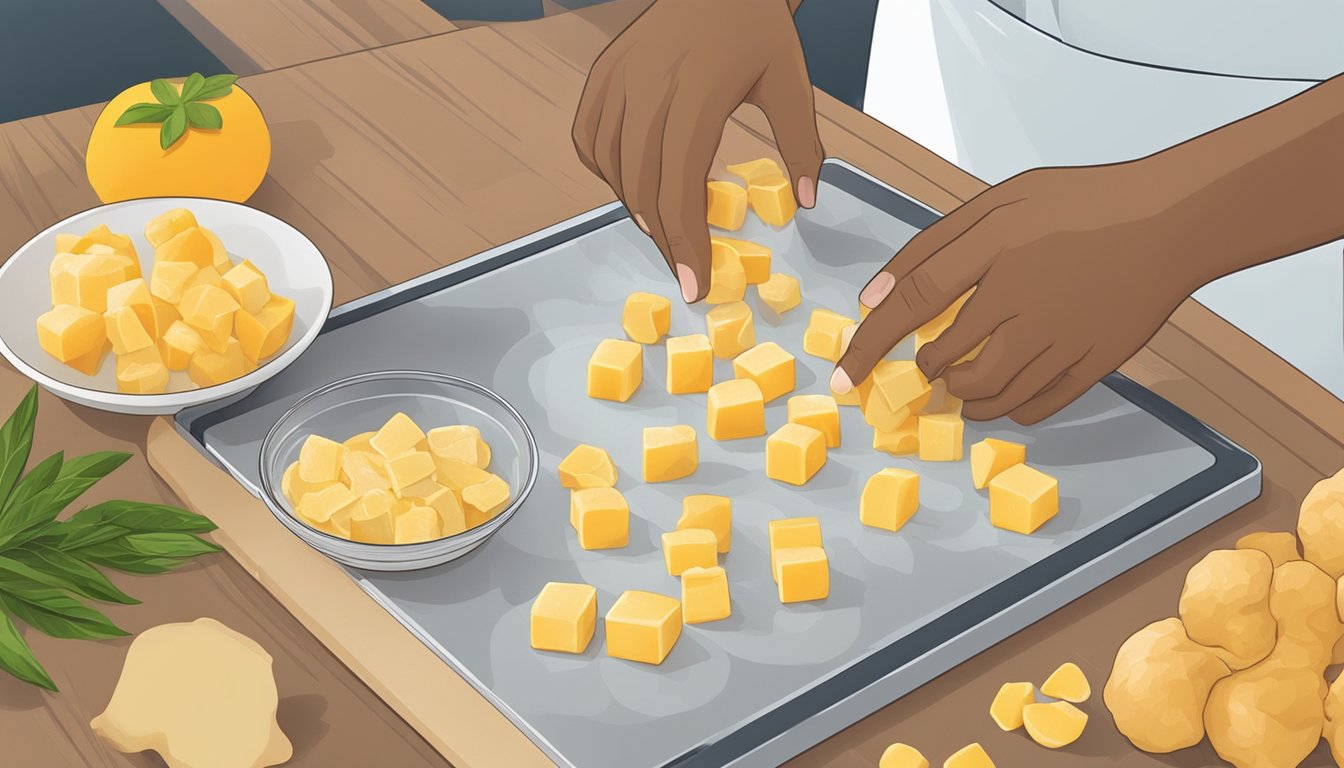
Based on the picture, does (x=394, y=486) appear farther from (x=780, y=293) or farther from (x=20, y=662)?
(x=780, y=293)

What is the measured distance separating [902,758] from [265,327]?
1.97ft

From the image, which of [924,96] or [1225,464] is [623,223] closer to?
[1225,464]

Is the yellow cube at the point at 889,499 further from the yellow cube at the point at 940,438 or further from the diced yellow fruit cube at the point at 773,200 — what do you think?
the diced yellow fruit cube at the point at 773,200

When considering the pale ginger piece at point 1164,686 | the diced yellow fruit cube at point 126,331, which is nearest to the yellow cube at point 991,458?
the pale ginger piece at point 1164,686

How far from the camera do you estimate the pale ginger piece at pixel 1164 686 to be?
33.2 inches

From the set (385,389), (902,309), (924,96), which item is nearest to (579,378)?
(385,389)

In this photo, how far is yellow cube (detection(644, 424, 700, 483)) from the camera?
1.08 metres

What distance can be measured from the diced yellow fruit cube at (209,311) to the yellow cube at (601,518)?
0.31 meters

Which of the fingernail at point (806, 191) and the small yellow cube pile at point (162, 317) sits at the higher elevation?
the fingernail at point (806, 191)

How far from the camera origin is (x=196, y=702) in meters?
0.85

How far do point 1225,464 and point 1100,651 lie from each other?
242mm

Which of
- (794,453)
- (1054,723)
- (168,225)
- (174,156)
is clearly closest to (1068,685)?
(1054,723)

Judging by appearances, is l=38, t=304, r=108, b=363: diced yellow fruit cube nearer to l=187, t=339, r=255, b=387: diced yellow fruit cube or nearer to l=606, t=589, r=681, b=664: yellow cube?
l=187, t=339, r=255, b=387: diced yellow fruit cube

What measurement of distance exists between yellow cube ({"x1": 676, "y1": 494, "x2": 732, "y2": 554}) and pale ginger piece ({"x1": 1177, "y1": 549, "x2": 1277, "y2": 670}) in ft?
1.08
